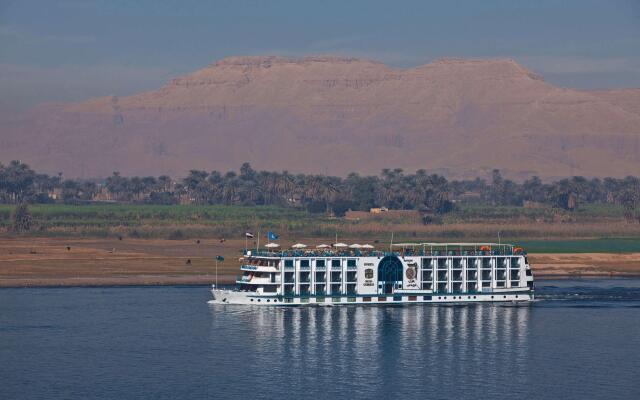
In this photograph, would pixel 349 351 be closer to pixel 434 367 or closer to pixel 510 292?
pixel 434 367

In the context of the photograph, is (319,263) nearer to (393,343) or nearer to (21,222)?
(393,343)

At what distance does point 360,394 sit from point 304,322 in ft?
93.1

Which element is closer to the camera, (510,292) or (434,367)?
(434,367)

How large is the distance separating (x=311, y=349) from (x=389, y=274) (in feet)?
85.3

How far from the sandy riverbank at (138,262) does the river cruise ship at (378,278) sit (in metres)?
18.8

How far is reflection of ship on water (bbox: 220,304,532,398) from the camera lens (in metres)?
82.8

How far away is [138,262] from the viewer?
486ft

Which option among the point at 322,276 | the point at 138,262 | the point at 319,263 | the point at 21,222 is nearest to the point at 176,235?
the point at 21,222

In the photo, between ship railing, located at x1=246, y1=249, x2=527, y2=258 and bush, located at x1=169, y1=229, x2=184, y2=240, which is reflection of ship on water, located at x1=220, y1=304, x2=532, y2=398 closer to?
ship railing, located at x1=246, y1=249, x2=527, y2=258

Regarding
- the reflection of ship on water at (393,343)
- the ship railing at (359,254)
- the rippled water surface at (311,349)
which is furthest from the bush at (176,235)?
the reflection of ship on water at (393,343)

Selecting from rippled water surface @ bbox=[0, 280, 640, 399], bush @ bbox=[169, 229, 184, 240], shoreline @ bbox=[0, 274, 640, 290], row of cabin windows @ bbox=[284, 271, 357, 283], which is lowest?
rippled water surface @ bbox=[0, 280, 640, 399]

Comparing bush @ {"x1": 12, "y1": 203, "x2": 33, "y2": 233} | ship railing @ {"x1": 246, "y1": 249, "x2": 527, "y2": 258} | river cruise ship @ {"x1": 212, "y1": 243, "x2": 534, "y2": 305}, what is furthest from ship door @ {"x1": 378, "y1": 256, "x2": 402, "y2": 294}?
bush @ {"x1": 12, "y1": 203, "x2": 33, "y2": 233}

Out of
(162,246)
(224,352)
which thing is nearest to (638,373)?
(224,352)

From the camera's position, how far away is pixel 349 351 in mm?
91750
